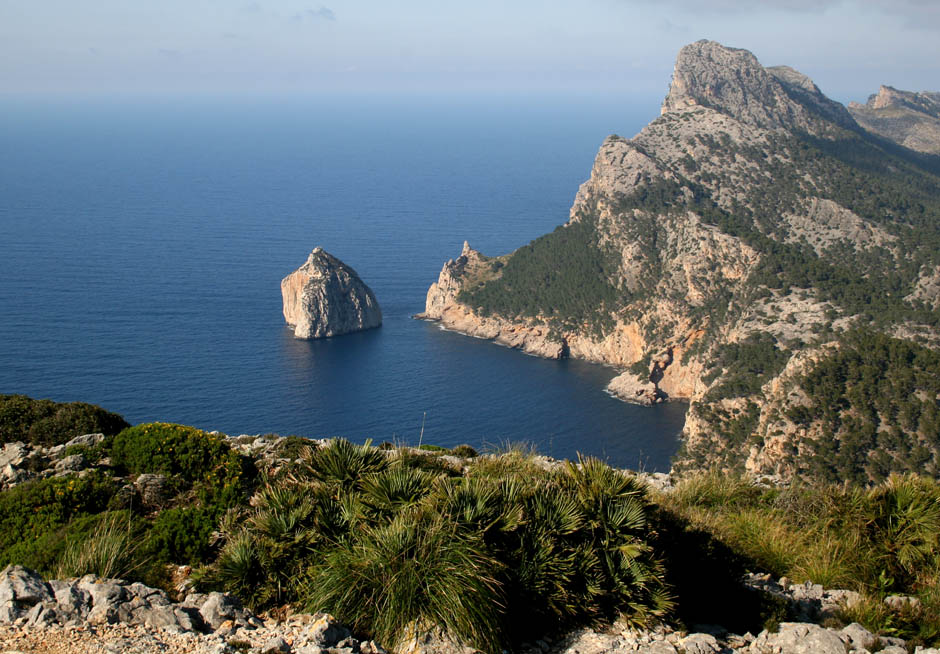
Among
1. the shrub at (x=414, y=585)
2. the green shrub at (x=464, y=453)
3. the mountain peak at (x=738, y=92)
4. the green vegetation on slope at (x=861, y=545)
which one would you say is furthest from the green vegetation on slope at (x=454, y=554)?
the mountain peak at (x=738, y=92)

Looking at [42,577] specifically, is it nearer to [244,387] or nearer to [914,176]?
[244,387]

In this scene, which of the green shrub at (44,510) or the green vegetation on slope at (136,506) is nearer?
the green vegetation on slope at (136,506)

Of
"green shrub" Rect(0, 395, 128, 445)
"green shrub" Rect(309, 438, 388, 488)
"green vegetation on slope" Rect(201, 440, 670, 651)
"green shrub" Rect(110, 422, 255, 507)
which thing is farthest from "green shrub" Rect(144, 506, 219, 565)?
"green shrub" Rect(0, 395, 128, 445)

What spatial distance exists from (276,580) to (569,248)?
93.6m

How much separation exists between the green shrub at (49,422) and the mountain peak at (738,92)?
10448cm

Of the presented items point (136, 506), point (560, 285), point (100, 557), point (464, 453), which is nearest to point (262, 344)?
point (560, 285)

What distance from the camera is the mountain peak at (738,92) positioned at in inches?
4412

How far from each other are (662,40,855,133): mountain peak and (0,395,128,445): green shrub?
10448cm

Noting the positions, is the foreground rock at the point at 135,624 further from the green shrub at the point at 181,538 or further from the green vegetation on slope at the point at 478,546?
the green shrub at the point at 181,538

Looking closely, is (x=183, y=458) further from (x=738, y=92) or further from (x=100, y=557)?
(x=738, y=92)

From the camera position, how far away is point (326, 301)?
9544cm

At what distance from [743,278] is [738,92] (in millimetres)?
48444

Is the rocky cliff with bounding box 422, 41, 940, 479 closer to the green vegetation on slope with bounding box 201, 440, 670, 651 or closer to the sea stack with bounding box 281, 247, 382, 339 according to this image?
the sea stack with bounding box 281, 247, 382, 339

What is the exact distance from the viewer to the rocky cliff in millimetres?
48531
